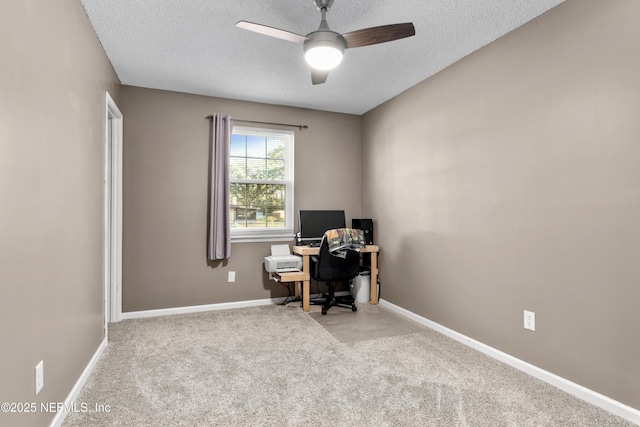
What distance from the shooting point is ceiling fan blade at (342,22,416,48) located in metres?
2.02

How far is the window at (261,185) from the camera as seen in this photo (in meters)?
4.24

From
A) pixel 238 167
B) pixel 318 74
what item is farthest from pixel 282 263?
pixel 318 74

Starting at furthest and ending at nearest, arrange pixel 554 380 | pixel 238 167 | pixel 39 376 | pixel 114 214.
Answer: pixel 238 167 < pixel 114 214 < pixel 554 380 < pixel 39 376

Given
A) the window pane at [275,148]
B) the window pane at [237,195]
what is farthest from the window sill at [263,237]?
the window pane at [275,148]

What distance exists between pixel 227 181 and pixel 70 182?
1994mm

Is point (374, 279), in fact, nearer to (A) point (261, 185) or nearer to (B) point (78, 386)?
(A) point (261, 185)

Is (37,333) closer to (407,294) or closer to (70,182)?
(70,182)

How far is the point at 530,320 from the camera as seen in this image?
2453 millimetres

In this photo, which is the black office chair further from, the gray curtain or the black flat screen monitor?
the gray curtain

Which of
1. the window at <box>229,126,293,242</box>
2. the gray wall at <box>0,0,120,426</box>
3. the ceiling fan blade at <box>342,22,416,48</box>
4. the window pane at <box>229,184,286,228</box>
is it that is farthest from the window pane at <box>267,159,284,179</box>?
the ceiling fan blade at <box>342,22,416,48</box>

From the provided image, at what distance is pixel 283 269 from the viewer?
13.3 ft

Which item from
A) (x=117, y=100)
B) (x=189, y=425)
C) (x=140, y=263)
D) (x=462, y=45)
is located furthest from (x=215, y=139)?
(x=189, y=425)

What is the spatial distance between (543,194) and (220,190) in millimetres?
3081

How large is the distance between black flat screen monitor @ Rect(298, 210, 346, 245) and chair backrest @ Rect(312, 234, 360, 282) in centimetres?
56
